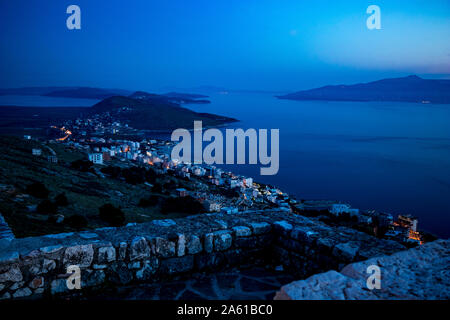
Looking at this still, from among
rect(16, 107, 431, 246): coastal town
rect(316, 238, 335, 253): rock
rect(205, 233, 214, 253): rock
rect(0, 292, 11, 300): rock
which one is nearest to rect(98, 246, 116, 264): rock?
rect(0, 292, 11, 300): rock

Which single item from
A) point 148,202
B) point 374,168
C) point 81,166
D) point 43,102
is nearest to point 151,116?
point 374,168

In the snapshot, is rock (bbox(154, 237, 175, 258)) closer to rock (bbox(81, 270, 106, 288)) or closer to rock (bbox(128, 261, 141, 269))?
rock (bbox(128, 261, 141, 269))

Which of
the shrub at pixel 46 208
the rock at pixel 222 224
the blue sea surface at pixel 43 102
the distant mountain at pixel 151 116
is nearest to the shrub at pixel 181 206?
the shrub at pixel 46 208

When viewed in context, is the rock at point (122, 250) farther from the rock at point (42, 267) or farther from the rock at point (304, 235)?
the rock at point (304, 235)

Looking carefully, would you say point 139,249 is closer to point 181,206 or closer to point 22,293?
point 22,293

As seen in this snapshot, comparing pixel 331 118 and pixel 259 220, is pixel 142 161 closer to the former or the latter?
pixel 259 220
